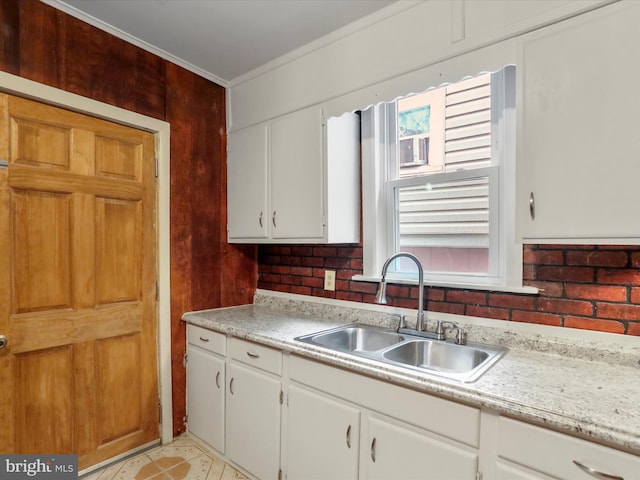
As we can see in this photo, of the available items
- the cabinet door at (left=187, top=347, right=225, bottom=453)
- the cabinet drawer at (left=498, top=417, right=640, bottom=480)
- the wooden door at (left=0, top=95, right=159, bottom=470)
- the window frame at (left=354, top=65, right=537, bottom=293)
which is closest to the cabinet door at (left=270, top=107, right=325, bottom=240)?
the window frame at (left=354, top=65, right=537, bottom=293)

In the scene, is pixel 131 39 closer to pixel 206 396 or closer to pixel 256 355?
pixel 256 355

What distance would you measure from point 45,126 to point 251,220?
120cm

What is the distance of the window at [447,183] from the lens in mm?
1802

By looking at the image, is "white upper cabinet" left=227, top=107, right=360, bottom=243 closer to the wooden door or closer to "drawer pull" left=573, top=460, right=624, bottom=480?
the wooden door

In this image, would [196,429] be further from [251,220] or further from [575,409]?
[575,409]

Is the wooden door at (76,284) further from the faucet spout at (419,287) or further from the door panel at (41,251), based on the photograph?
the faucet spout at (419,287)

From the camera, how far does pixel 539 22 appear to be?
4.48 feet

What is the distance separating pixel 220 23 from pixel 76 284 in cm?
159

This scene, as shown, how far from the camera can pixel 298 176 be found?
7.22ft

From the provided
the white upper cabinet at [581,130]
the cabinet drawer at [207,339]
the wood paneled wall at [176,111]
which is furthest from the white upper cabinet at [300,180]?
the white upper cabinet at [581,130]

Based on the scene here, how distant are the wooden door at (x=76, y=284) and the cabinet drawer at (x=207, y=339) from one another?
0.23 m

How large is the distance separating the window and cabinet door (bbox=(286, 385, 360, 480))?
2.70 ft

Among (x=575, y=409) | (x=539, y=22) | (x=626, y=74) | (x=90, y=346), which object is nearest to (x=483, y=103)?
(x=539, y=22)

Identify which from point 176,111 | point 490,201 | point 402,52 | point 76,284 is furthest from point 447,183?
point 76,284
